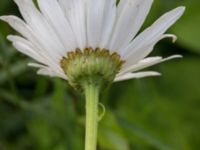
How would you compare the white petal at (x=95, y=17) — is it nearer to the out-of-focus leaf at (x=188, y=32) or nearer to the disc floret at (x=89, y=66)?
the disc floret at (x=89, y=66)

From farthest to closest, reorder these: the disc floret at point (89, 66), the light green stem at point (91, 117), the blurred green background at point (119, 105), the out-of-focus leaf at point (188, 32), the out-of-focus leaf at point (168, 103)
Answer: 1. the out-of-focus leaf at point (188, 32)
2. the out-of-focus leaf at point (168, 103)
3. the blurred green background at point (119, 105)
4. the disc floret at point (89, 66)
5. the light green stem at point (91, 117)

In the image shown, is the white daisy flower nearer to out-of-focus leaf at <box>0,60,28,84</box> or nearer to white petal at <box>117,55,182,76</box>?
white petal at <box>117,55,182,76</box>

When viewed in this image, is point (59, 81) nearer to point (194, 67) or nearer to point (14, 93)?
point (14, 93)

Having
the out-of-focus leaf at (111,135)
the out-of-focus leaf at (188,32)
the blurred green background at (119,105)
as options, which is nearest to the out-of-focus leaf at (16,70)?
the blurred green background at (119,105)

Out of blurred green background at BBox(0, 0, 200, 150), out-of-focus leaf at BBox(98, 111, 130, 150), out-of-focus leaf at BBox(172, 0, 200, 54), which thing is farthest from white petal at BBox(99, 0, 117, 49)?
out-of-focus leaf at BBox(172, 0, 200, 54)

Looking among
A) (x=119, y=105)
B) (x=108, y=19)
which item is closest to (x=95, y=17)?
(x=108, y=19)

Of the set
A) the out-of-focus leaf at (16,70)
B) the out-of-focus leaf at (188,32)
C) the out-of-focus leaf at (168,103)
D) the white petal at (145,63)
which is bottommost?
the out-of-focus leaf at (168,103)

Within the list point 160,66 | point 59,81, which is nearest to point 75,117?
point 59,81

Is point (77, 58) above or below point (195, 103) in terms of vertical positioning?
above
